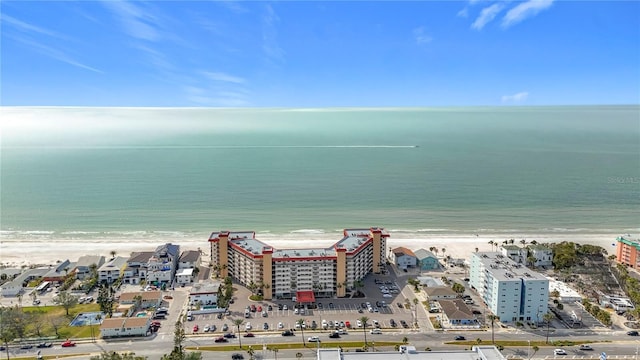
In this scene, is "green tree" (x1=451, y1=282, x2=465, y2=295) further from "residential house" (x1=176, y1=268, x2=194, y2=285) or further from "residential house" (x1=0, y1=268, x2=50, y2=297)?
"residential house" (x1=0, y1=268, x2=50, y2=297)

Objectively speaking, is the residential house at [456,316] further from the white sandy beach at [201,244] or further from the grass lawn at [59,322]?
the grass lawn at [59,322]

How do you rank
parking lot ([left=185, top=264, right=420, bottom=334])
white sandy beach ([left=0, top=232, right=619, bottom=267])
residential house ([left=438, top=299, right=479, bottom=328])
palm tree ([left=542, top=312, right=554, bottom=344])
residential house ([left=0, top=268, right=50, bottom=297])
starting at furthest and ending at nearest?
white sandy beach ([left=0, top=232, right=619, bottom=267]), residential house ([left=0, top=268, right=50, bottom=297]), residential house ([left=438, top=299, right=479, bottom=328]), parking lot ([left=185, top=264, right=420, bottom=334]), palm tree ([left=542, top=312, right=554, bottom=344])

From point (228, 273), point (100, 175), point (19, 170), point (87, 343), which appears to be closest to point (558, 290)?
point (228, 273)

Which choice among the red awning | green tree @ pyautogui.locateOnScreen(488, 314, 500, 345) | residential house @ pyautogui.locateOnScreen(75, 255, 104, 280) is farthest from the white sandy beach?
green tree @ pyautogui.locateOnScreen(488, 314, 500, 345)

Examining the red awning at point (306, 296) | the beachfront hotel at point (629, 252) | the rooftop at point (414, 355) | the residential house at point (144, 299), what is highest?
the beachfront hotel at point (629, 252)

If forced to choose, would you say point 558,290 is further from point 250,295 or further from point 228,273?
point 228,273

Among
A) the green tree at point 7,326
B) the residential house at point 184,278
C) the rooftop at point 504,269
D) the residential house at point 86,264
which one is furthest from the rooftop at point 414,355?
the residential house at point 86,264
